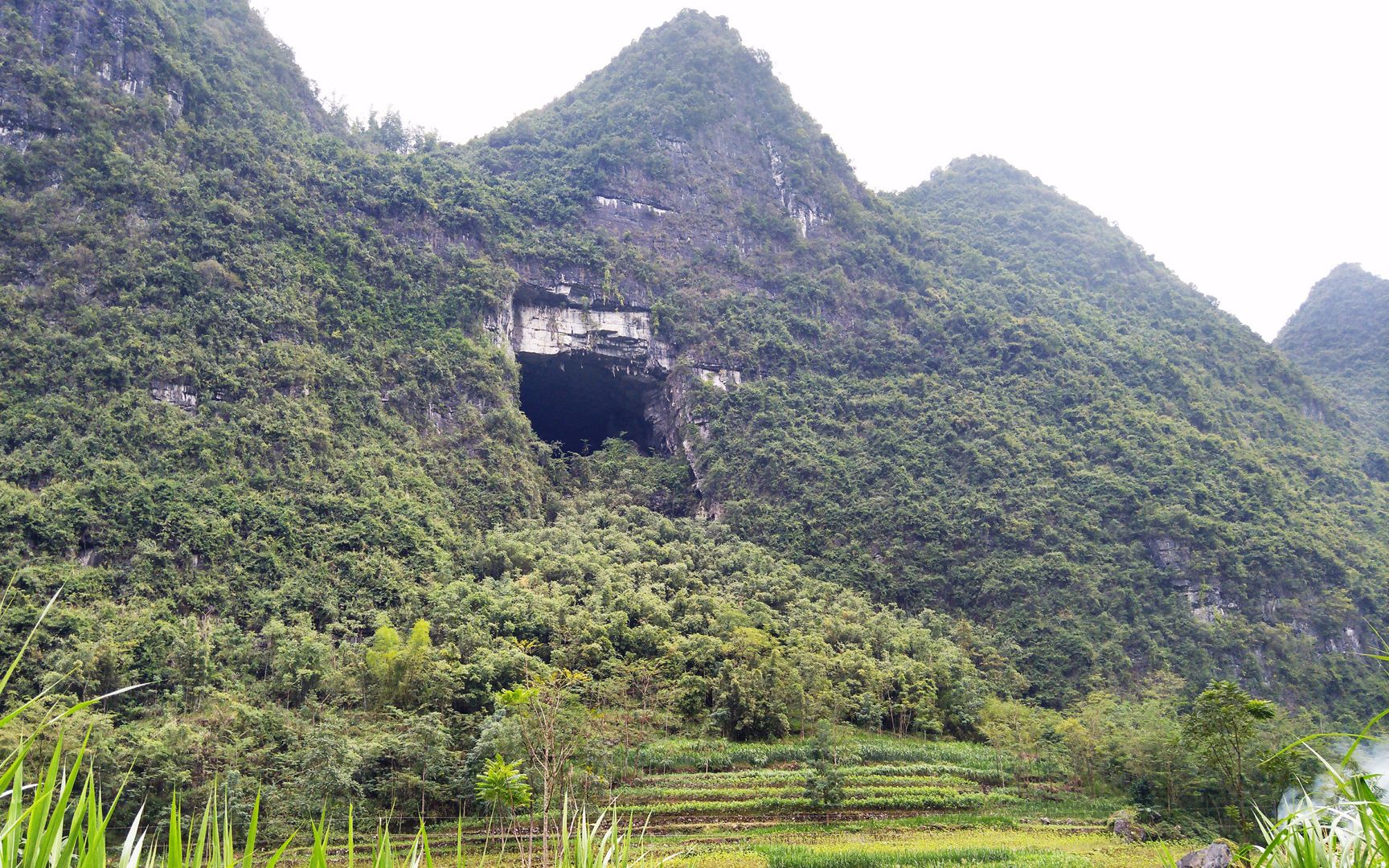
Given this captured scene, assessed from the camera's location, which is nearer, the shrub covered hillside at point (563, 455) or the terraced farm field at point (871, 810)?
the terraced farm field at point (871, 810)

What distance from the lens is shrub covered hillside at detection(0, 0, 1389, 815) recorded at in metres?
18.3

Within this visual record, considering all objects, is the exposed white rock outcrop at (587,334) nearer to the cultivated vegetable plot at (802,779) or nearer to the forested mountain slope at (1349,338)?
the cultivated vegetable plot at (802,779)

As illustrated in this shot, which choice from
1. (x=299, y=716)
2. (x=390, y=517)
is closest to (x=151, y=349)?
(x=390, y=517)

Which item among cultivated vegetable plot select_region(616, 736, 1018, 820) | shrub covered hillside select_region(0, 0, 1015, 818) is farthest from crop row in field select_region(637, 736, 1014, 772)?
shrub covered hillside select_region(0, 0, 1015, 818)

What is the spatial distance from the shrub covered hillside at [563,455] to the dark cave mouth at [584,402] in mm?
760

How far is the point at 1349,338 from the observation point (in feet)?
169

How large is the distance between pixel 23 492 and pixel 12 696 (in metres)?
6.55

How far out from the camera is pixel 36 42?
2639 centimetres

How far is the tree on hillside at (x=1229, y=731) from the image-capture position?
14.5 meters

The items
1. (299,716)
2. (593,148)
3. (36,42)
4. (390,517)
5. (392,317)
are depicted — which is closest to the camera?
(299,716)

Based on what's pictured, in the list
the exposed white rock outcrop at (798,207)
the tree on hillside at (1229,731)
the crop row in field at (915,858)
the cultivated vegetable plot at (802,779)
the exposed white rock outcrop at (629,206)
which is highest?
the exposed white rock outcrop at (798,207)

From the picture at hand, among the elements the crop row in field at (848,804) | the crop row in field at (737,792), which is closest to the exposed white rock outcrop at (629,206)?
the crop row in field at (737,792)

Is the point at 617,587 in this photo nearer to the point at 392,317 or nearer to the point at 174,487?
the point at 174,487

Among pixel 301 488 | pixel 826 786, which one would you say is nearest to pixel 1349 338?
pixel 826 786
